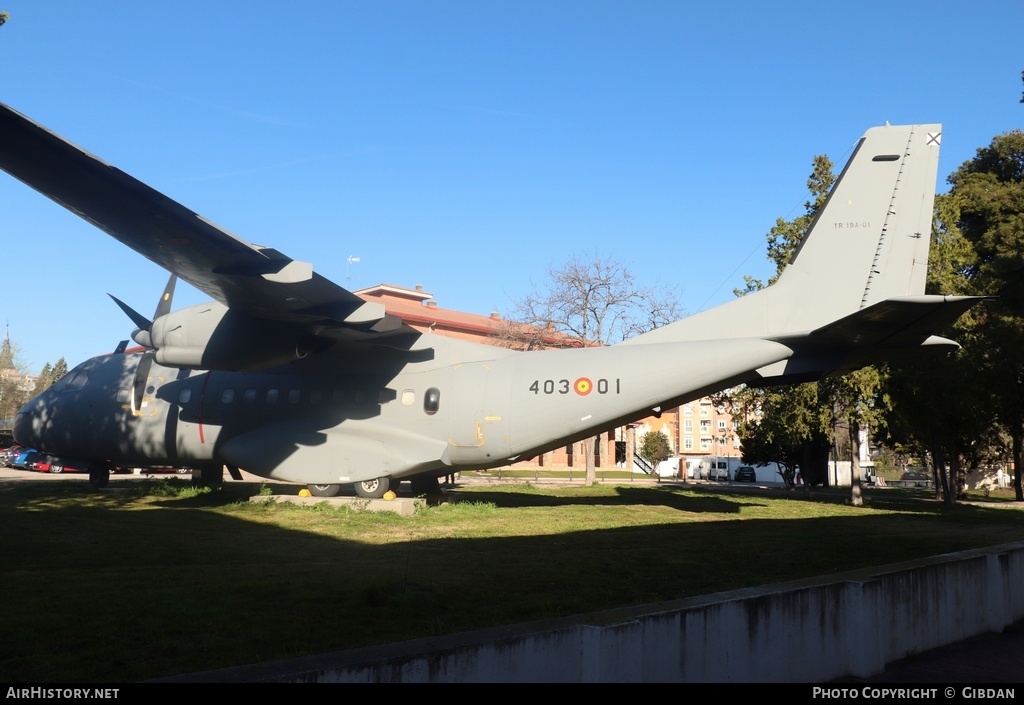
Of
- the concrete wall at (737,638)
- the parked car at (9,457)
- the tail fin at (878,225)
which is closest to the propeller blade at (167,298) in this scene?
the tail fin at (878,225)

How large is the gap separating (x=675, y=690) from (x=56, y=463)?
22954mm

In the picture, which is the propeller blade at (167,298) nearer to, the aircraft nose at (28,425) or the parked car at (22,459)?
the aircraft nose at (28,425)

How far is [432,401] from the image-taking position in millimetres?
18062

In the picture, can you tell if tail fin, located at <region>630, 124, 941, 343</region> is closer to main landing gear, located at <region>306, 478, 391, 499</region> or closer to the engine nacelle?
main landing gear, located at <region>306, 478, 391, 499</region>

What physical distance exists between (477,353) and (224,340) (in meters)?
5.61

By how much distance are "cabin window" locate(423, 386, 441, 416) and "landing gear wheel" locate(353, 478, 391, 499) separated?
2.24 meters

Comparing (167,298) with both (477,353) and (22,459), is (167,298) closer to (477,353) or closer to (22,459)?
(477,353)

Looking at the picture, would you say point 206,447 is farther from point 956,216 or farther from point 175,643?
point 956,216

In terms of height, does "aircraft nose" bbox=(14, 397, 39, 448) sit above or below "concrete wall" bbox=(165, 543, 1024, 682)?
above

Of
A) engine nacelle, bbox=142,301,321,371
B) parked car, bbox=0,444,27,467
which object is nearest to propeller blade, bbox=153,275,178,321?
engine nacelle, bbox=142,301,321,371

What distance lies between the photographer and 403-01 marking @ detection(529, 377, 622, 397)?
17125 mm

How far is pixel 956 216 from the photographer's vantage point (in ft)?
105

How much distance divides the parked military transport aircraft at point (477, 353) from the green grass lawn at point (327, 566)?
164cm

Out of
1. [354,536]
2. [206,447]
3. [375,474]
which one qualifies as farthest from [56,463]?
[354,536]
